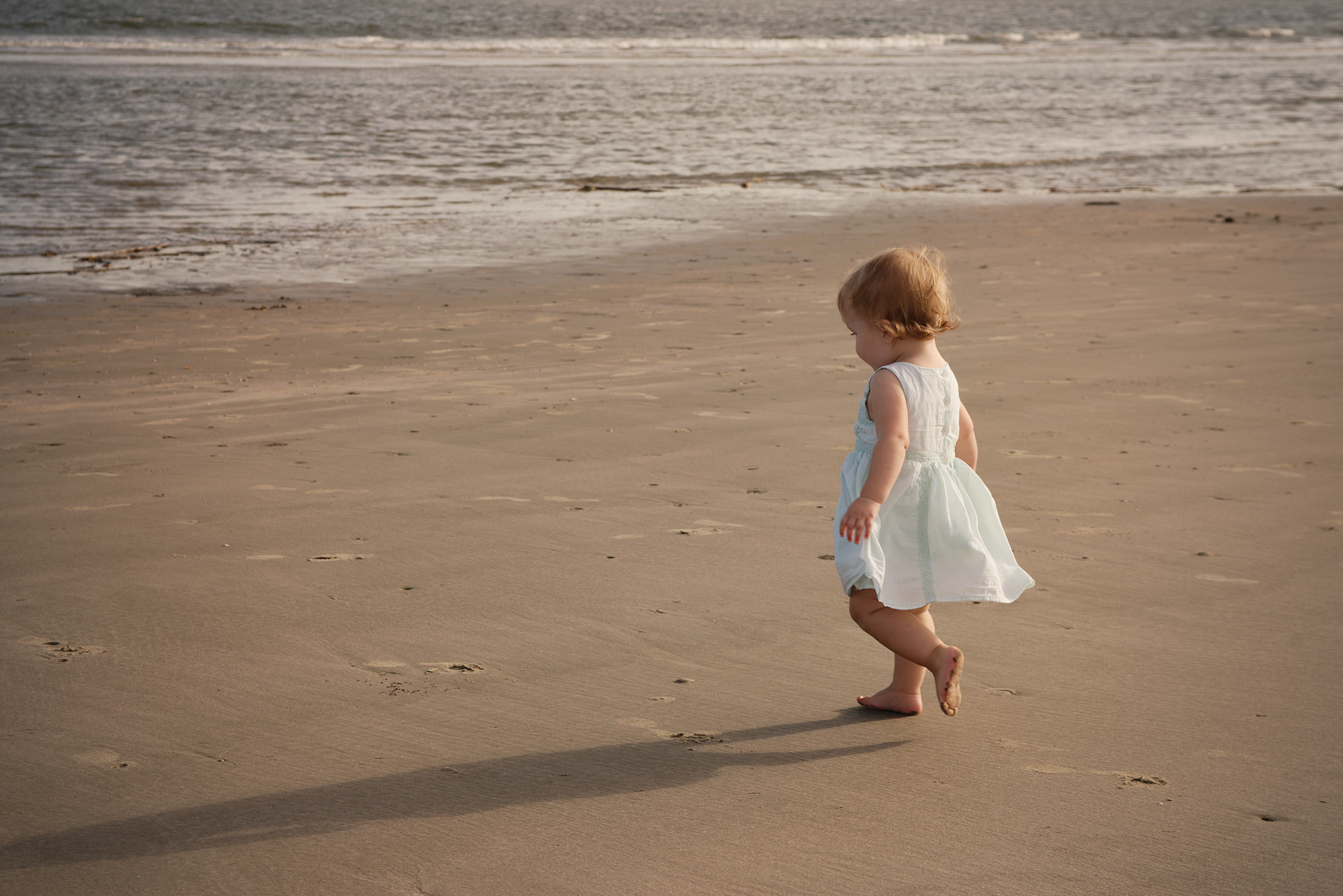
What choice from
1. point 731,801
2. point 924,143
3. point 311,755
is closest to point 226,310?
point 311,755

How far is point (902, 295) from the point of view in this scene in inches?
108

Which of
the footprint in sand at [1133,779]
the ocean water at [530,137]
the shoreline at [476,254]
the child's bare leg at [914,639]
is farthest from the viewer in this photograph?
the ocean water at [530,137]

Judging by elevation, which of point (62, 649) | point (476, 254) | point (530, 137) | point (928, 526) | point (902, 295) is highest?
point (530, 137)

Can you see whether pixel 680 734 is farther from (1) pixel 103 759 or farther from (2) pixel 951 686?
(1) pixel 103 759

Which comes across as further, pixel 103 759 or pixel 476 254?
pixel 476 254

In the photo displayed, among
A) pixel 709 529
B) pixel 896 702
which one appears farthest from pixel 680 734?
pixel 709 529

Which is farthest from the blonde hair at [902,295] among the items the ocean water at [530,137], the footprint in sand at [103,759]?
the ocean water at [530,137]

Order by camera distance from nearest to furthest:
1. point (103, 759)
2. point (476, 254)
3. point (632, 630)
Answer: point (103, 759)
point (632, 630)
point (476, 254)

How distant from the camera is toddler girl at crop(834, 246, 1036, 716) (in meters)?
2.72

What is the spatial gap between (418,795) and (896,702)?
1151 millimetres

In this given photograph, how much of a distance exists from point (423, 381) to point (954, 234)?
22.2 feet

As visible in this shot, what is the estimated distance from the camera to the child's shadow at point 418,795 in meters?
2.32

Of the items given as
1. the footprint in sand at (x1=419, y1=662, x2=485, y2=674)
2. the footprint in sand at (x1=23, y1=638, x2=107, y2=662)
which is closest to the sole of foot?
the footprint in sand at (x1=419, y1=662, x2=485, y2=674)

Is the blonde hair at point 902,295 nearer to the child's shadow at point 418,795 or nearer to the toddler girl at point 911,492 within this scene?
the toddler girl at point 911,492
